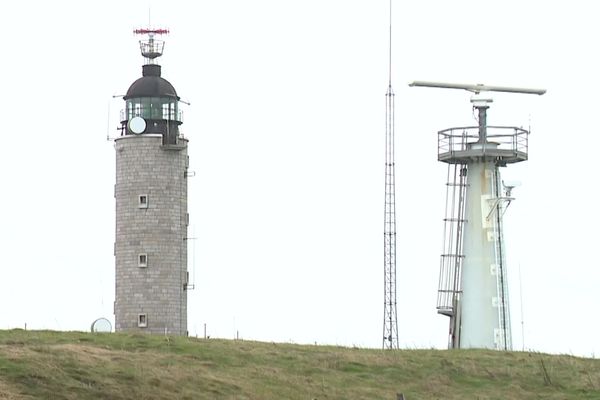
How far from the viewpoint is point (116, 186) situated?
69.7 meters

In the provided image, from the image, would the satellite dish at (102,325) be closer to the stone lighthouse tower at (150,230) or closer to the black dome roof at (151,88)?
the stone lighthouse tower at (150,230)

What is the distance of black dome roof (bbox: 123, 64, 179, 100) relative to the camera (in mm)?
71312

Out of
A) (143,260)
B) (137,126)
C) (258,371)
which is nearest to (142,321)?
(143,260)

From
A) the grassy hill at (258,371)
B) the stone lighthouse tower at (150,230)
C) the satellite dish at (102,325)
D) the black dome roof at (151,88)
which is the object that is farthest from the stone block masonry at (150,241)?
→ the grassy hill at (258,371)

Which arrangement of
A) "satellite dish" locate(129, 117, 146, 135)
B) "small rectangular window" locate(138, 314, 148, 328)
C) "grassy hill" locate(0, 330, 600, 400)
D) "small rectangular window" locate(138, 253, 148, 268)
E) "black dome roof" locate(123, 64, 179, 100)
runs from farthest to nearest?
"black dome roof" locate(123, 64, 179, 100) → "satellite dish" locate(129, 117, 146, 135) → "small rectangular window" locate(138, 253, 148, 268) → "small rectangular window" locate(138, 314, 148, 328) → "grassy hill" locate(0, 330, 600, 400)

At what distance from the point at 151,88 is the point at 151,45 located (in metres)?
2.53

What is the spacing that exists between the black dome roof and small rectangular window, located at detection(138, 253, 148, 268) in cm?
810

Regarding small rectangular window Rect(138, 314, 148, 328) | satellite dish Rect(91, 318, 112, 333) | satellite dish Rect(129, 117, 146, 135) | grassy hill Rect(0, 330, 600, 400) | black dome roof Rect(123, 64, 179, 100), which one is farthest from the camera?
black dome roof Rect(123, 64, 179, 100)

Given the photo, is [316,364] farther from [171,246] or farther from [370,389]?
[171,246]

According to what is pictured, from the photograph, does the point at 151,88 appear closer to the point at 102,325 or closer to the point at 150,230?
the point at 150,230

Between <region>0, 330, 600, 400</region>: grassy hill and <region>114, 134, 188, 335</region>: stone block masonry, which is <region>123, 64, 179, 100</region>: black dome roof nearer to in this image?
<region>114, 134, 188, 335</region>: stone block masonry

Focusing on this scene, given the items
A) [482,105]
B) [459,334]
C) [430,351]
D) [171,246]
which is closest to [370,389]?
[430,351]

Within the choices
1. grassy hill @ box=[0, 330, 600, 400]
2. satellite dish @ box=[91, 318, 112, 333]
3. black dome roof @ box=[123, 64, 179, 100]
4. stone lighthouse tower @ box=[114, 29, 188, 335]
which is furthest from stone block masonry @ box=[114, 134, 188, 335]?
grassy hill @ box=[0, 330, 600, 400]

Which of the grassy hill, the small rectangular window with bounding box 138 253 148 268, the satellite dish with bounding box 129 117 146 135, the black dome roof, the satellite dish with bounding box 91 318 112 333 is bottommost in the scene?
the grassy hill
